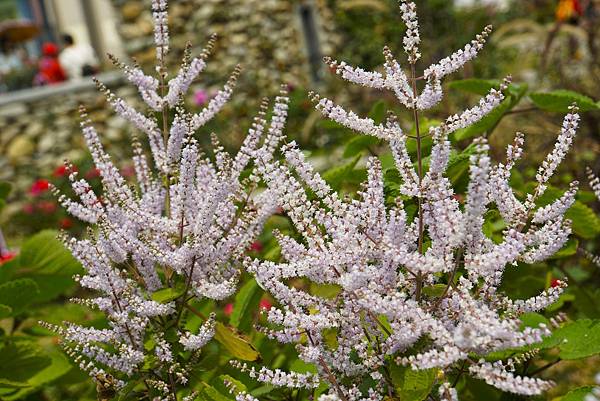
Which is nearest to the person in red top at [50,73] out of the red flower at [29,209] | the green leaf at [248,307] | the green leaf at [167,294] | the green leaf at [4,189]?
the red flower at [29,209]

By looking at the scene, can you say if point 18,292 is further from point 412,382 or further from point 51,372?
point 412,382

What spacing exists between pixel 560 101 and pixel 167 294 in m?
1.24

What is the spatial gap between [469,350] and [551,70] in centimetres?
590

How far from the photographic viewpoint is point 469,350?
1.47 metres

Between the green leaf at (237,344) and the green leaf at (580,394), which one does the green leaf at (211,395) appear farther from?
the green leaf at (580,394)

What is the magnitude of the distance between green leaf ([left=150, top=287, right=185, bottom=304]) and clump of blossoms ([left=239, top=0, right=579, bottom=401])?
0.85 feet

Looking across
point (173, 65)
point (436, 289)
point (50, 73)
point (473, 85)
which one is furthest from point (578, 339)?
point (50, 73)

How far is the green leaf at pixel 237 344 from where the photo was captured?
5.72ft

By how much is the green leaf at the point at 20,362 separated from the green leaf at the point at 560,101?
159 centimetres

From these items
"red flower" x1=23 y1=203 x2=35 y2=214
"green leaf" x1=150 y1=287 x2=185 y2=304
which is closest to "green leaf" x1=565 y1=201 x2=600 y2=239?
"green leaf" x1=150 y1=287 x2=185 y2=304

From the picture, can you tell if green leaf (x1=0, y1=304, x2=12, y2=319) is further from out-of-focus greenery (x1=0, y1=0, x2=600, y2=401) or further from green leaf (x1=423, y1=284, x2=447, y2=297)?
green leaf (x1=423, y1=284, x2=447, y2=297)

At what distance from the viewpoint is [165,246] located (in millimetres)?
1827

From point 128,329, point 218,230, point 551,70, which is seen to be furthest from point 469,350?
point 551,70

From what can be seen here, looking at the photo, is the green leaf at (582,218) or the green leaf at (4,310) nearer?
the green leaf at (4,310)
